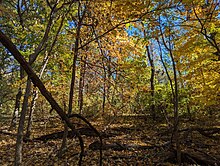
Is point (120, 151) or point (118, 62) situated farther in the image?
Result: point (120, 151)

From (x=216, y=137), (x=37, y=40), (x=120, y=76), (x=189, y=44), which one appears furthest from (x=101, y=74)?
(x=216, y=137)

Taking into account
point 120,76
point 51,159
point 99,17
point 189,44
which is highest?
point 99,17

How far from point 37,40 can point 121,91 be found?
11.1 feet

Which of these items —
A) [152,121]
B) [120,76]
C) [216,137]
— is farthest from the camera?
[152,121]

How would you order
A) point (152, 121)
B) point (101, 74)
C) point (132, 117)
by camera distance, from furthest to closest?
point (132, 117) → point (152, 121) → point (101, 74)

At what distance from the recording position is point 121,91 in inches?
285

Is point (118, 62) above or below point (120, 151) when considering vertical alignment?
above

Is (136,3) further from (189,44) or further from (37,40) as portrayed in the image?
(37,40)

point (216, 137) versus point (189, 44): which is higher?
point (189, 44)

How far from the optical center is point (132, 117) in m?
16.5

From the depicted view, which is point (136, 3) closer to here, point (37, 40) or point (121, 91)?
point (121, 91)

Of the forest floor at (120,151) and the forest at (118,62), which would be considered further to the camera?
the forest floor at (120,151)

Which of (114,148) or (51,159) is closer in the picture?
(51,159)

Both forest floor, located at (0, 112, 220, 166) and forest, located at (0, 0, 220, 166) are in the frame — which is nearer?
forest, located at (0, 0, 220, 166)
